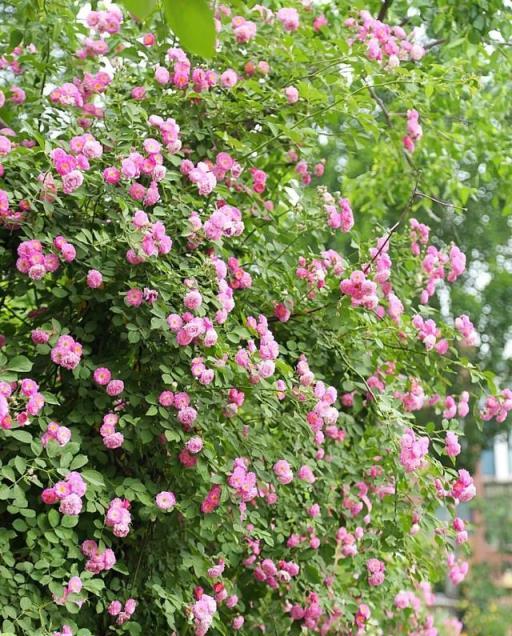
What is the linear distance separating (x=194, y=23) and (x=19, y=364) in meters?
1.57

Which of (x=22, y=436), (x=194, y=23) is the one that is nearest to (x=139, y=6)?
(x=194, y=23)

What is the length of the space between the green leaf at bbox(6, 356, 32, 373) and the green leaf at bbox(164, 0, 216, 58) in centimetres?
153

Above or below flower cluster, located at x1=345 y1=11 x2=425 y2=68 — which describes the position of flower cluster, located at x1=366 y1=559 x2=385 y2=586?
below

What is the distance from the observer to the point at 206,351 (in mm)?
2334

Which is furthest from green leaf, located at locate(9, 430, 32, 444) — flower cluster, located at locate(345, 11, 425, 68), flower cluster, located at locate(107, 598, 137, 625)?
flower cluster, located at locate(345, 11, 425, 68)

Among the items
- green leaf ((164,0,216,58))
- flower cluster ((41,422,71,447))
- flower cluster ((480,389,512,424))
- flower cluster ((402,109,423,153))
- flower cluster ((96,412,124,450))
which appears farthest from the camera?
flower cluster ((402,109,423,153))

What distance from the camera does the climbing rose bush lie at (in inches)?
88.9

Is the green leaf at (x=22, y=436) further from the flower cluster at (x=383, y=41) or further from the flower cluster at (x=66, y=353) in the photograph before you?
the flower cluster at (x=383, y=41)

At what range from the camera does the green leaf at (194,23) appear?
674mm

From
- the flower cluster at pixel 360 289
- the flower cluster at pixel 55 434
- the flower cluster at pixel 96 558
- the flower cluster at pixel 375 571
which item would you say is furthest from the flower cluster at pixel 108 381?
the flower cluster at pixel 375 571

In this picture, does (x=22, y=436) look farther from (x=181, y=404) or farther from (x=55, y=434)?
(x=181, y=404)

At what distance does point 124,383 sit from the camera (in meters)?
2.41

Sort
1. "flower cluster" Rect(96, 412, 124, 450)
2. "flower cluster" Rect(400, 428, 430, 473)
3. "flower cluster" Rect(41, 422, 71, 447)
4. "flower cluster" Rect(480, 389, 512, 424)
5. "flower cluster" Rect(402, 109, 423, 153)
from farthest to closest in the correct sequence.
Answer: "flower cluster" Rect(402, 109, 423, 153)
"flower cluster" Rect(480, 389, 512, 424)
"flower cluster" Rect(400, 428, 430, 473)
"flower cluster" Rect(96, 412, 124, 450)
"flower cluster" Rect(41, 422, 71, 447)

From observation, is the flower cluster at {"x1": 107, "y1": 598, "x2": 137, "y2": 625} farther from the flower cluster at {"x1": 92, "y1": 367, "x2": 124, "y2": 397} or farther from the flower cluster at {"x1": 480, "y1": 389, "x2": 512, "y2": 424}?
the flower cluster at {"x1": 480, "y1": 389, "x2": 512, "y2": 424}
